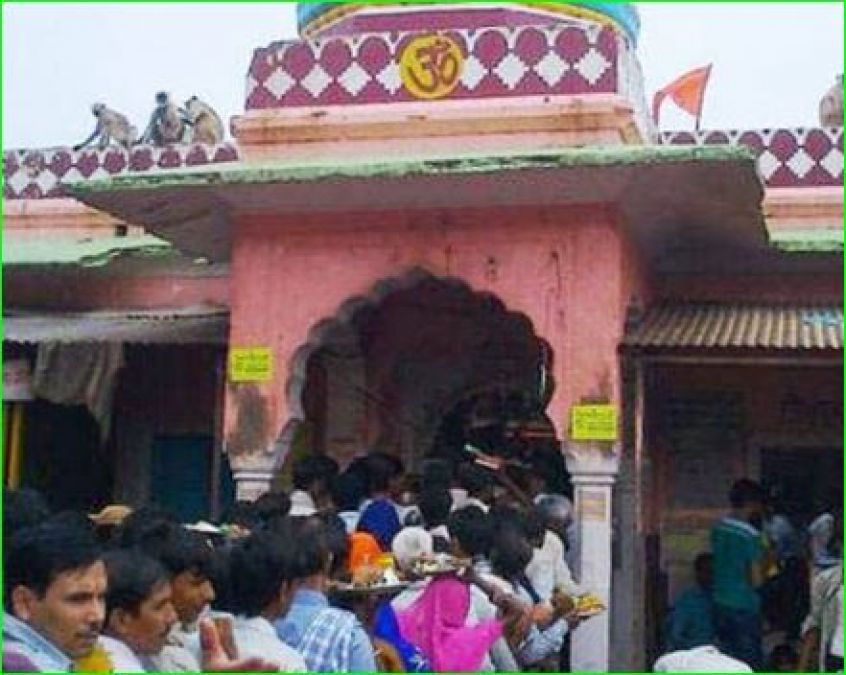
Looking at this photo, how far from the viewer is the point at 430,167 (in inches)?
284

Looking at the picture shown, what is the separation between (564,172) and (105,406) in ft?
15.2

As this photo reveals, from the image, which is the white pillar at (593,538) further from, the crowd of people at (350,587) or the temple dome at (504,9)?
the temple dome at (504,9)

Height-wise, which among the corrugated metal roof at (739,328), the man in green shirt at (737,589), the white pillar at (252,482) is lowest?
the man in green shirt at (737,589)

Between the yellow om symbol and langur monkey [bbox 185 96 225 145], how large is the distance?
341 cm

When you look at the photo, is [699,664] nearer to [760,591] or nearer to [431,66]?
[760,591]

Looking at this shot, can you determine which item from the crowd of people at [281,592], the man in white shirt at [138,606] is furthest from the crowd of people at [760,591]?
the man in white shirt at [138,606]

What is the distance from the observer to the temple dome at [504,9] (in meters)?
10.3

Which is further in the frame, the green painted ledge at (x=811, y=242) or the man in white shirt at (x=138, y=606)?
the green painted ledge at (x=811, y=242)

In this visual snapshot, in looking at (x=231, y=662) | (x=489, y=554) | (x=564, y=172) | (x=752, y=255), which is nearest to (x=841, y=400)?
(x=752, y=255)

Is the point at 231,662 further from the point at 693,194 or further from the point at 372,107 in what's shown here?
the point at 372,107

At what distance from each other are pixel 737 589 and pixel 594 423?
125 cm

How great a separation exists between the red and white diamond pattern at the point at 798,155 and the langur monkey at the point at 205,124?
4392 millimetres

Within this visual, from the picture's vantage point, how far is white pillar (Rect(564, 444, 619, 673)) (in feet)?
24.5

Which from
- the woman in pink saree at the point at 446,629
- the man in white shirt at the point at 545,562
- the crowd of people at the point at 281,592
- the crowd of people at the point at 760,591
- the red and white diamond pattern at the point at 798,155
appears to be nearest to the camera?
the crowd of people at the point at 281,592
